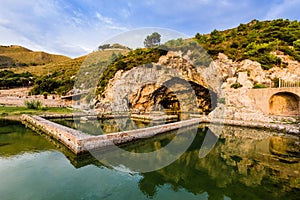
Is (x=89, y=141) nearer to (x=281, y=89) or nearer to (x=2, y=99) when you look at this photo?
(x=281, y=89)

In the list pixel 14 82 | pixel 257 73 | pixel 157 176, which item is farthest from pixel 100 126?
pixel 14 82

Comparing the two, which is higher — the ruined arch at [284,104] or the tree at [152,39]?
the tree at [152,39]

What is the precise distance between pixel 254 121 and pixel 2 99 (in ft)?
121

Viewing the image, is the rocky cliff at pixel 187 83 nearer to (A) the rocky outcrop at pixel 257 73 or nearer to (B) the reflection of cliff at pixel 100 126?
(A) the rocky outcrop at pixel 257 73

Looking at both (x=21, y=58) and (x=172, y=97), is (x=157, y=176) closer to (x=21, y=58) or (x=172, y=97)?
(x=172, y=97)

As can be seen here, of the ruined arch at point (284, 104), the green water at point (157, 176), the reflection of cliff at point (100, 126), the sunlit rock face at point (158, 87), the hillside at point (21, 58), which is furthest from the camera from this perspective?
the hillside at point (21, 58)

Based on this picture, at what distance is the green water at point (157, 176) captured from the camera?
16.5ft

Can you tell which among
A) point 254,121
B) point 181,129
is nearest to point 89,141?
point 181,129

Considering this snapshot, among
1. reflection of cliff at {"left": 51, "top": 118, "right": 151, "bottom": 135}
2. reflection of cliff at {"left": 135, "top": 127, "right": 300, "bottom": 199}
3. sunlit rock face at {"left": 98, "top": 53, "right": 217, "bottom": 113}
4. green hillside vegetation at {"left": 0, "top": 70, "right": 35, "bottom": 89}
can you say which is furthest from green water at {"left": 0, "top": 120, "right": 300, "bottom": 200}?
green hillside vegetation at {"left": 0, "top": 70, "right": 35, "bottom": 89}

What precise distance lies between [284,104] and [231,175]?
14.5 meters

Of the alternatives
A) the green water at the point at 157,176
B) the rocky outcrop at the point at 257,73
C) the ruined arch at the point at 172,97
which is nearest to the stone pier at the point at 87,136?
the green water at the point at 157,176

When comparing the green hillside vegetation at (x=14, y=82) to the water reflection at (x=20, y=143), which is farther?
the green hillside vegetation at (x=14, y=82)

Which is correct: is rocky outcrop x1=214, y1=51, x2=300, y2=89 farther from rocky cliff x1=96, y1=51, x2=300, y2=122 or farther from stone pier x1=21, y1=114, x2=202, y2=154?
stone pier x1=21, y1=114, x2=202, y2=154

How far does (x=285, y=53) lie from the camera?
21703mm
